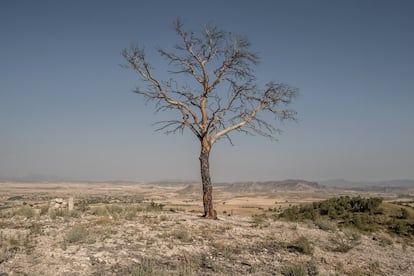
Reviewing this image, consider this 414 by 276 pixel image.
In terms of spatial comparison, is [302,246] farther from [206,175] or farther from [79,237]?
[79,237]

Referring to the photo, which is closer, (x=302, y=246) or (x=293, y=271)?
(x=293, y=271)

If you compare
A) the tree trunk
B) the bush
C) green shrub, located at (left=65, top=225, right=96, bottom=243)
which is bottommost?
the bush

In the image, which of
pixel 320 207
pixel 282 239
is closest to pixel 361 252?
pixel 282 239

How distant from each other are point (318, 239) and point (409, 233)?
25.2 ft

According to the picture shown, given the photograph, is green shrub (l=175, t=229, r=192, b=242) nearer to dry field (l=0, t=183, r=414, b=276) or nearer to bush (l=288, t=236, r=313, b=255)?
dry field (l=0, t=183, r=414, b=276)

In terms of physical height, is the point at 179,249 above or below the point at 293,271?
above

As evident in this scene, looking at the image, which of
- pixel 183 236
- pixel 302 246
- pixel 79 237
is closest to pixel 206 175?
pixel 183 236

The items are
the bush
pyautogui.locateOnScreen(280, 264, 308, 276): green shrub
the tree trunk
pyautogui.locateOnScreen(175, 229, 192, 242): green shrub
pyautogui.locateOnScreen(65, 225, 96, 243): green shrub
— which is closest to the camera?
pyautogui.locateOnScreen(280, 264, 308, 276): green shrub

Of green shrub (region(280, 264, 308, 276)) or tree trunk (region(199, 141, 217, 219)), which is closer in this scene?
green shrub (region(280, 264, 308, 276))

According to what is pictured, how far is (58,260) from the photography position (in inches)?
333

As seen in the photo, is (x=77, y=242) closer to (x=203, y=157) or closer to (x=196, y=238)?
(x=196, y=238)

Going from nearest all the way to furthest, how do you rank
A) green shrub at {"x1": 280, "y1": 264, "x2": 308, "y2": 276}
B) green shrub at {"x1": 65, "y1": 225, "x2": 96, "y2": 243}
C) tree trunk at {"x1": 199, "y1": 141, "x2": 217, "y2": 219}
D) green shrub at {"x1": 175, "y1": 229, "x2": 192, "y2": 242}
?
green shrub at {"x1": 280, "y1": 264, "x2": 308, "y2": 276} → green shrub at {"x1": 65, "y1": 225, "x2": 96, "y2": 243} → green shrub at {"x1": 175, "y1": 229, "x2": 192, "y2": 242} → tree trunk at {"x1": 199, "y1": 141, "x2": 217, "y2": 219}

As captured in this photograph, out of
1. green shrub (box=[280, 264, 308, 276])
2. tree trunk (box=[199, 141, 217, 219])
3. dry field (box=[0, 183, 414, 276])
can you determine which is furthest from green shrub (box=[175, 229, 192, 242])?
tree trunk (box=[199, 141, 217, 219])

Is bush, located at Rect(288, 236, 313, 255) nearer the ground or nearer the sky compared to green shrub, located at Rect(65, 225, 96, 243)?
nearer the ground
